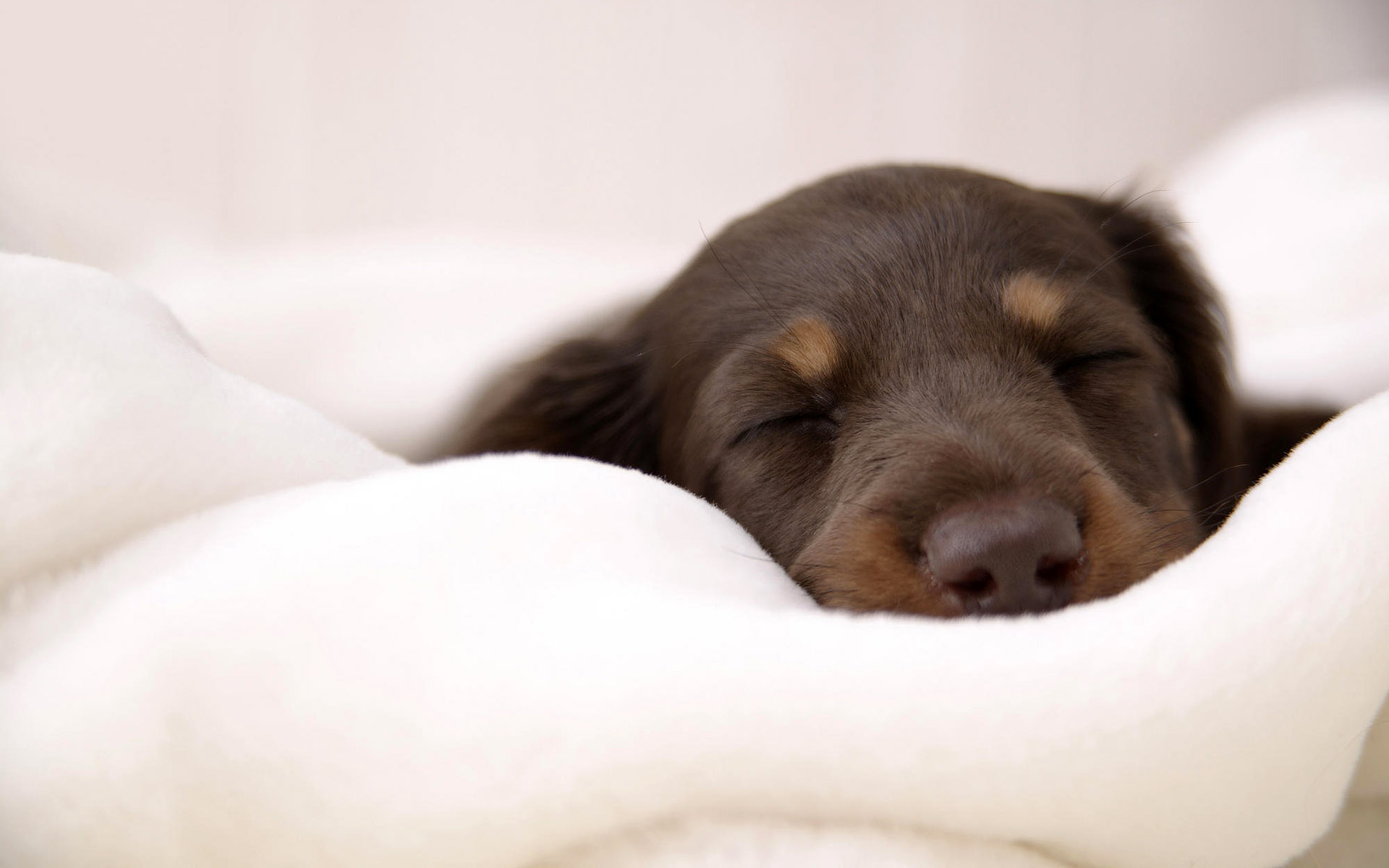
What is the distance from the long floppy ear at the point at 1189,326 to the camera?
1760 mm

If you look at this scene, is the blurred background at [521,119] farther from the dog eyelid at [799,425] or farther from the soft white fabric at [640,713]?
the soft white fabric at [640,713]

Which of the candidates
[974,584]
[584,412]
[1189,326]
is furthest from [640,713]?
[1189,326]

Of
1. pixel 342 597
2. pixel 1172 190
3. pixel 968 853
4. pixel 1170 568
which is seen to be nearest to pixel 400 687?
pixel 342 597

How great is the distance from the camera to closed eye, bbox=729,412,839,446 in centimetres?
135

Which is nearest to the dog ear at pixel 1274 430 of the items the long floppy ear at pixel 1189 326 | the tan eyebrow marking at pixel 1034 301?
the long floppy ear at pixel 1189 326

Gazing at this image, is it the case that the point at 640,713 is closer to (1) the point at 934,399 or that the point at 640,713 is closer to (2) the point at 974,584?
(2) the point at 974,584

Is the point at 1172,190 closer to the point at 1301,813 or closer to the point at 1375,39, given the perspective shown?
the point at 1375,39

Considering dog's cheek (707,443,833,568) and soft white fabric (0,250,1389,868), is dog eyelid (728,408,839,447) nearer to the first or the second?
dog's cheek (707,443,833,568)

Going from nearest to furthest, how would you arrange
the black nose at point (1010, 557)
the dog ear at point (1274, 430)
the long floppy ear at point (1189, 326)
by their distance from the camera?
1. the black nose at point (1010, 557)
2. the long floppy ear at point (1189, 326)
3. the dog ear at point (1274, 430)

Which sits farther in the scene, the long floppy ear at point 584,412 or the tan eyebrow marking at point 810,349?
the long floppy ear at point 584,412

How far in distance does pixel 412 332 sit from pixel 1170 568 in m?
1.93

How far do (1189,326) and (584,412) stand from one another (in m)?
1.03

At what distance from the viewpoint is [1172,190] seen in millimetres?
3400

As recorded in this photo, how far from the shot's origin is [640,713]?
0.68 meters
